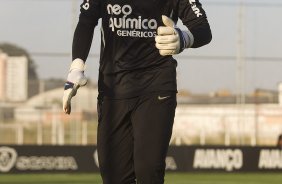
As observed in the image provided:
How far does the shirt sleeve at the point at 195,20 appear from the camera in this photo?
6.06 m

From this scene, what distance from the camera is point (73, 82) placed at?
6.11m

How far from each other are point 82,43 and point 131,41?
34cm

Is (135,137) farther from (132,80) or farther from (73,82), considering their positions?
(73,82)

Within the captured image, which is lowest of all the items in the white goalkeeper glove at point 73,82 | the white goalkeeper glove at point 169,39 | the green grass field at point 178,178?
the green grass field at point 178,178

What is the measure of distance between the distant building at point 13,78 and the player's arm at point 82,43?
16.9 m

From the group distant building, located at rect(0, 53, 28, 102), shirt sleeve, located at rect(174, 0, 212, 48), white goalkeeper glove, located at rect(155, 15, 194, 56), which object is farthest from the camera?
distant building, located at rect(0, 53, 28, 102)

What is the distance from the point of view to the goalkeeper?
20.0ft

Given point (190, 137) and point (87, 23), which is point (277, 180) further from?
point (87, 23)

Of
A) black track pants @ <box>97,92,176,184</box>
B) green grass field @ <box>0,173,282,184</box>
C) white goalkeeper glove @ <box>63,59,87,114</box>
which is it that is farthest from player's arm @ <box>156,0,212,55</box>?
green grass field @ <box>0,173,282,184</box>

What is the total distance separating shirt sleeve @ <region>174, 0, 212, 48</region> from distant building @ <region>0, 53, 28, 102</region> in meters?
17.0

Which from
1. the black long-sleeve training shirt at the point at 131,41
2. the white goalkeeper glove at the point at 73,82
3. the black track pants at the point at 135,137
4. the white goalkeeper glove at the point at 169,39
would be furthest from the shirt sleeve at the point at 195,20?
the white goalkeeper glove at the point at 73,82

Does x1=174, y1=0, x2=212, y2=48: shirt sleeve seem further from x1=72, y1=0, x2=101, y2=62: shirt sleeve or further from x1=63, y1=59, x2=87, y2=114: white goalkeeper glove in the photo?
x1=63, y1=59, x2=87, y2=114: white goalkeeper glove

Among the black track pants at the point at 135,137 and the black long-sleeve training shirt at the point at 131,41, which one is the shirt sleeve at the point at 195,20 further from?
the black track pants at the point at 135,137

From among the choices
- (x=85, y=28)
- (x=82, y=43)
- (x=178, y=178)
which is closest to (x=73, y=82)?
(x=82, y=43)
